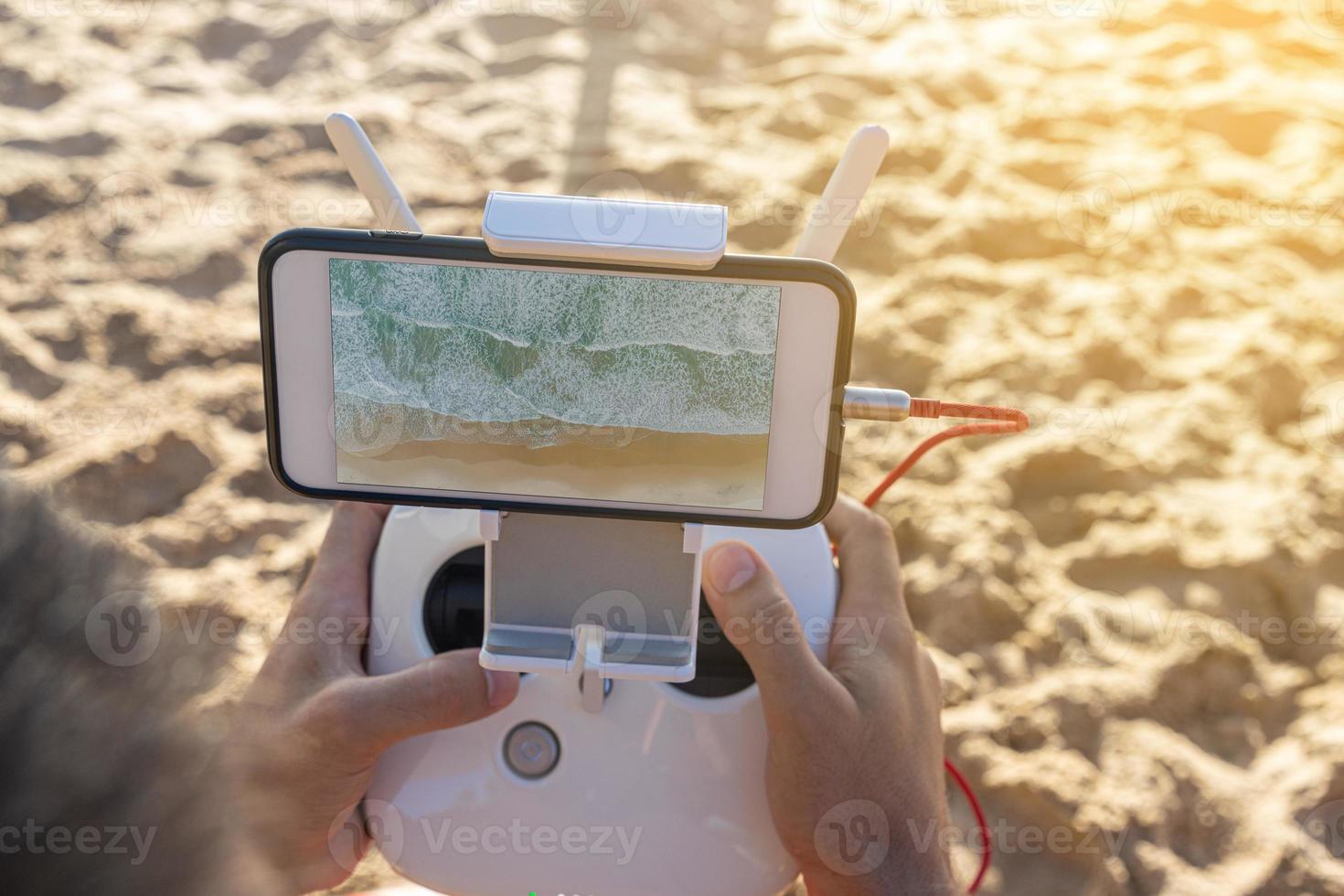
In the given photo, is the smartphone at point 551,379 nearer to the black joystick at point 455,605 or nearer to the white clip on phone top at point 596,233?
the white clip on phone top at point 596,233

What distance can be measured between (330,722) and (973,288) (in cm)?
141

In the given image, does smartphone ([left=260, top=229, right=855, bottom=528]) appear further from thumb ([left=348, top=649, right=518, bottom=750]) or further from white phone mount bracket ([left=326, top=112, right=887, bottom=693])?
thumb ([left=348, top=649, right=518, bottom=750])

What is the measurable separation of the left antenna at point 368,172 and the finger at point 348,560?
35cm

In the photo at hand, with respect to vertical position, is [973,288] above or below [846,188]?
below

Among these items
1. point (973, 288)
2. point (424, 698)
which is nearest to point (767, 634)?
point (424, 698)

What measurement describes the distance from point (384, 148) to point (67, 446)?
35.5 inches

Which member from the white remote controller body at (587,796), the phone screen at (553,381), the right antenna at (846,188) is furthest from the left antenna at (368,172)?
the white remote controller body at (587,796)

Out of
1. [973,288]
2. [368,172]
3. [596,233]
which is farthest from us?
[973,288]

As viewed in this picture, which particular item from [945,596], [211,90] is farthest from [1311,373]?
[211,90]

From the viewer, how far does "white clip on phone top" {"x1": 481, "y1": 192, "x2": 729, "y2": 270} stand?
1.93 ft

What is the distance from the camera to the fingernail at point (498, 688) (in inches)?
31.7

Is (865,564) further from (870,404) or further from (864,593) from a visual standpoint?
(870,404)

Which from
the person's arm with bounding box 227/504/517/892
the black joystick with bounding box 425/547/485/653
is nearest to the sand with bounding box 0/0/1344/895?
the person's arm with bounding box 227/504/517/892

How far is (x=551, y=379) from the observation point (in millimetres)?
637
